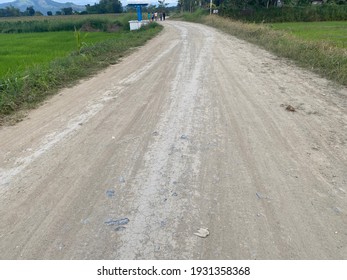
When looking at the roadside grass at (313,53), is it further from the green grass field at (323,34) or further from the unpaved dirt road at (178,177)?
the unpaved dirt road at (178,177)

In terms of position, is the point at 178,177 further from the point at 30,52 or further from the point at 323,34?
the point at 323,34

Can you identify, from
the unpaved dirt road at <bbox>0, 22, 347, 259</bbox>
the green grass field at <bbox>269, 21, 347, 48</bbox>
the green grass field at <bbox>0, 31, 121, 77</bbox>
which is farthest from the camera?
the green grass field at <bbox>269, 21, 347, 48</bbox>

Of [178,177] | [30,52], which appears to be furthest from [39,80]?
[30,52]

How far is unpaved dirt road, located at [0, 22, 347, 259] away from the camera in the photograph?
2.38 metres

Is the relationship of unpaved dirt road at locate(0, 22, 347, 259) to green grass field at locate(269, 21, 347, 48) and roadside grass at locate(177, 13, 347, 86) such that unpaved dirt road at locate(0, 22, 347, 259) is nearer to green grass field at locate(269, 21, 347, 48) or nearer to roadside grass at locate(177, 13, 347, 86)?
roadside grass at locate(177, 13, 347, 86)

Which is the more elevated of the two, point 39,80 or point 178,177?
point 39,80

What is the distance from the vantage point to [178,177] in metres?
3.27

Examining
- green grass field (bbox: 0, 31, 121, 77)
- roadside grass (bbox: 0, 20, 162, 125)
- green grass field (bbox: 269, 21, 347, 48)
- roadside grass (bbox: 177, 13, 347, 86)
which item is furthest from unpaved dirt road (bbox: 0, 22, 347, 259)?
green grass field (bbox: 269, 21, 347, 48)

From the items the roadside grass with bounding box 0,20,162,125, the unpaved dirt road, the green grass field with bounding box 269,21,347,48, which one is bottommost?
the unpaved dirt road

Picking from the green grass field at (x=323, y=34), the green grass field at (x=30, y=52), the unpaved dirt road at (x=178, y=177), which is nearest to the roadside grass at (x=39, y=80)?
the unpaved dirt road at (x=178, y=177)

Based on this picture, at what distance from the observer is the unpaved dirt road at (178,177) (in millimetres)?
2379

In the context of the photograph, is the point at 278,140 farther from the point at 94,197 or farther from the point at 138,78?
the point at 138,78

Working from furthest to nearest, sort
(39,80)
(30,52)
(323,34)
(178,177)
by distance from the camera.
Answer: (323,34)
(30,52)
(39,80)
(178,177)

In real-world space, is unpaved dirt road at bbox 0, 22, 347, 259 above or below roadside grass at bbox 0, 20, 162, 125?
below
